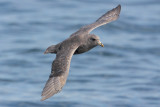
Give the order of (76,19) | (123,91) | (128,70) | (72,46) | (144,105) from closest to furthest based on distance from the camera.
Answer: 1. (72,46)
2. (144,105)
3. (123,91)
4. (128,70)
5. (76,19)

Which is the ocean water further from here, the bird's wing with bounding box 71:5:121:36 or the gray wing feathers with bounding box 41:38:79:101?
the gray wing feathers with bounding box 41:38:79:101

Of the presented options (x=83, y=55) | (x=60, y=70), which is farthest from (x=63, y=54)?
(x=83, y=55)

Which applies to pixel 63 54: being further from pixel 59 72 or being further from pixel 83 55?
pixel 83 55

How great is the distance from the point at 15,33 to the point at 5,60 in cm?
242

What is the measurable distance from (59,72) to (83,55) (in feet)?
34.1

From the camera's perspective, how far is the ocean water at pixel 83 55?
54.9ft

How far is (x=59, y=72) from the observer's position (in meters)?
10.0

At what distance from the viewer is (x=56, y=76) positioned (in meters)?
9.95

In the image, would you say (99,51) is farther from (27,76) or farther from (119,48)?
(27,76)

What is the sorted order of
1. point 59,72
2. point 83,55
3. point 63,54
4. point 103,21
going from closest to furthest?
1. point 59,72
2. point 63,54
3. point 103,21
4. point 83,55

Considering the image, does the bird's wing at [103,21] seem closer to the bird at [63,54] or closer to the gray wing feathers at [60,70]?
the bird at [63,54]

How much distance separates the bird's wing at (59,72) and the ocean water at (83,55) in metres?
5.43

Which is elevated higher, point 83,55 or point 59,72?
point 83,55

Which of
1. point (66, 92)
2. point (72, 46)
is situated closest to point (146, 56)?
point (66, 92)
